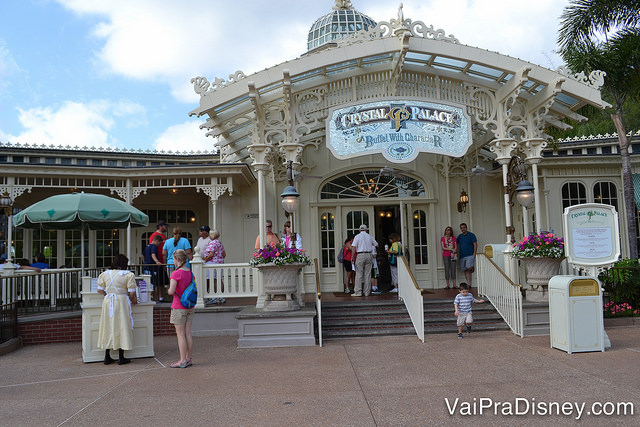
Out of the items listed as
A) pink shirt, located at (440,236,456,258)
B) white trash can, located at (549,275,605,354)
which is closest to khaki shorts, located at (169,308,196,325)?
white trash can, located at (549,275,605,354)

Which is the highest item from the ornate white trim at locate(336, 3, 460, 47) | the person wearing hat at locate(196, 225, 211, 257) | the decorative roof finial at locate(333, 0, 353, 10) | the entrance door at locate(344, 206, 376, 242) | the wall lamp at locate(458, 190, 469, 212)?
the decorative roof finial at locate(333, 0, 353, 10)

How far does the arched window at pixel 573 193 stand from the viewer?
13.8 metres

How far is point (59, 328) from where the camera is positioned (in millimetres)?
9547

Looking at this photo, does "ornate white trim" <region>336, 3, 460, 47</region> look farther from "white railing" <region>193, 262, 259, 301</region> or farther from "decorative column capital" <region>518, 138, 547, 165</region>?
"white railing" <region>193, 262, 259, 301</region>

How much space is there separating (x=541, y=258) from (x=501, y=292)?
0.92 m

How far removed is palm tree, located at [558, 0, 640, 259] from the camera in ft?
41.7

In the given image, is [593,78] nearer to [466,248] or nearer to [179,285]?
[466,248]

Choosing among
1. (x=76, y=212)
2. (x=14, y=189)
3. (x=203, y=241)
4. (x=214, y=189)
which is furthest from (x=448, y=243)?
(x=14, y=189)

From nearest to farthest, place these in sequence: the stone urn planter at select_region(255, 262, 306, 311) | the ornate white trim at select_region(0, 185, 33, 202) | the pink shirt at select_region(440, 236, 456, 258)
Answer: the stone urn planter at select_region(255, 262, 306, 311) → the pink shirt at select_region(440, 236, 456, 258) → the ornate white trim at select_region(0, 185, 33, 202)

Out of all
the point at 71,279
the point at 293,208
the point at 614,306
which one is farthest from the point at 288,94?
the point at 614,306

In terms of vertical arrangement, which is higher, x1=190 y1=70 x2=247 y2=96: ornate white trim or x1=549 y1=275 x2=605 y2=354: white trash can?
x1=190 y1=70 x2=247 y2=96: ornate white trim

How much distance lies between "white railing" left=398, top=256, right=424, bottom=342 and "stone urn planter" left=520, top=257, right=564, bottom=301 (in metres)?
2.20

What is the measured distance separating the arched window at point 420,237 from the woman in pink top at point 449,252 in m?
0.66

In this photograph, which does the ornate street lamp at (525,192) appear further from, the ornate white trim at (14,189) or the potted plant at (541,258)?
the ornate white trim at (14,189)
